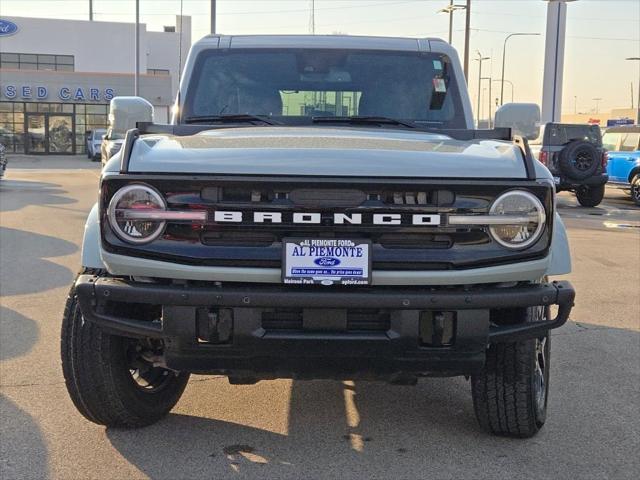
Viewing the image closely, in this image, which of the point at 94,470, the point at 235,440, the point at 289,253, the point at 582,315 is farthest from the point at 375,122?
the point at 582,315

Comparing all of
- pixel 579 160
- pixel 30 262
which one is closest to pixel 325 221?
pixel 30 262

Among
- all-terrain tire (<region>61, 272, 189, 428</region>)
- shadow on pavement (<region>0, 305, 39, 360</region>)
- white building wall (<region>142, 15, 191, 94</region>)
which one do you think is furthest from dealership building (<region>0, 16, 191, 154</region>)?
all-terrain tire (<region>61, 272, 189, 428</region>)

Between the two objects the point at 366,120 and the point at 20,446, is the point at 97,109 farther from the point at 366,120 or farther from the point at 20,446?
the point at 20,446

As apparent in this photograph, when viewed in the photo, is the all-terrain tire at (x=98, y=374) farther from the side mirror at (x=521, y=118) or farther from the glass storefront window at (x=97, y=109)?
the glass storefront window at (x=97, y=109)

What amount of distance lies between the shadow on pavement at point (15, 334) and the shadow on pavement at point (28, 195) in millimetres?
9161

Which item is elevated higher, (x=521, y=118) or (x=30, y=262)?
(x=521, y=118)

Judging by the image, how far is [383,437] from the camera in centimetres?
394

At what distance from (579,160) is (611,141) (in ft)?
11.0

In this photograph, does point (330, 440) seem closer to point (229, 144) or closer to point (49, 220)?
point (229, 144)

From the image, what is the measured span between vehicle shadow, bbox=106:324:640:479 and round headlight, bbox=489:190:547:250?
1122 mm

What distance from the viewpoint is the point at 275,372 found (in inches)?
129

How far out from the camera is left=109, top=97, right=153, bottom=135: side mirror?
15.6 ft

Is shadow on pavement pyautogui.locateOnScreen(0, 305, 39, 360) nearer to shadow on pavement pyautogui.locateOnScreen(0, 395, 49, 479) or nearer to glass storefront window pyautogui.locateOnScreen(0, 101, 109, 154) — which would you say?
shadow on pavement pyautogui.locateOnScreen(0, 395, 49, 479)

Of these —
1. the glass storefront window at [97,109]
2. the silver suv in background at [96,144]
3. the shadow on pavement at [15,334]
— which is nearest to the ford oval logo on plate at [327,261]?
the shadow on pavement at [15,334]
